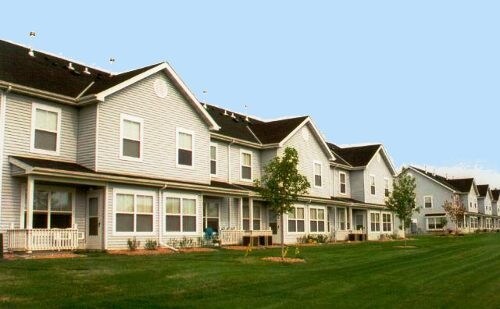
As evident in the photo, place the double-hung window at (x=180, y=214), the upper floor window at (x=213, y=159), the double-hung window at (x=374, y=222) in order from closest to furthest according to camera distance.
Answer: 1. the double-hung window at (x=180, y=214)
2. the upper floor window at (x=213, y=159)
3. the double-hung window at (x=374, y=222)

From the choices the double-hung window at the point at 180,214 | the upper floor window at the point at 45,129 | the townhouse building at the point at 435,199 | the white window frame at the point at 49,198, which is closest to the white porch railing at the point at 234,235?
the double-hung window at the point at 180,214

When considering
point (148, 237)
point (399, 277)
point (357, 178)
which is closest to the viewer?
point (399, 277)

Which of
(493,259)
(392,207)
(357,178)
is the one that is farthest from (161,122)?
(357,178)

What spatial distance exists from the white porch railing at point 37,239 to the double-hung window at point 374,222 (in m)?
33.0

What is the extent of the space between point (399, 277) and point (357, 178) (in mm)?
32168

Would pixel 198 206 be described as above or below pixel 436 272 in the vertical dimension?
above

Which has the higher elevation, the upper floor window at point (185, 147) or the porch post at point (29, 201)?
the upper floor window at point (185, 147)

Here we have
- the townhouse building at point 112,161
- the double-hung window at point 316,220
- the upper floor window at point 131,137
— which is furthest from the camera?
the double-hung window at point 316,220

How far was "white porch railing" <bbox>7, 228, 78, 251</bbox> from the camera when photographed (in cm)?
1980

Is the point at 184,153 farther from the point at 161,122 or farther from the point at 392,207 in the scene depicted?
the point at 392,207

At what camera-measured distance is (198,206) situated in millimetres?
28109

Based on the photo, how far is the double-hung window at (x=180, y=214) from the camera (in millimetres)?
26359

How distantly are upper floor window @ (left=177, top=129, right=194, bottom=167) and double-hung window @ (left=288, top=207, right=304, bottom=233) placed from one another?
1047 cm

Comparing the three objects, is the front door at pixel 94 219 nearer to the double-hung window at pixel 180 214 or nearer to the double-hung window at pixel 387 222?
the double-hung window at pixel 180 214
